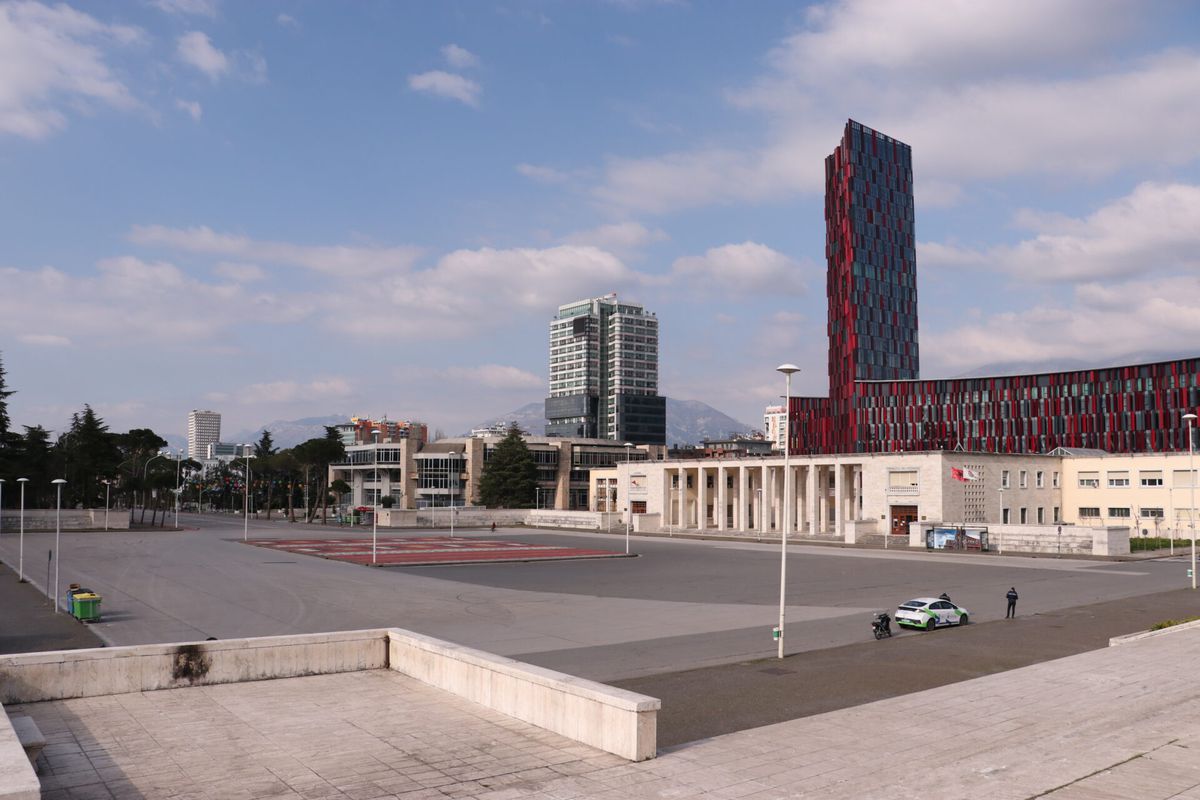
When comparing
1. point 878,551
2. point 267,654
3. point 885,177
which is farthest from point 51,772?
point 885,177

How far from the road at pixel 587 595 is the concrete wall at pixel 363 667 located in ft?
21.5

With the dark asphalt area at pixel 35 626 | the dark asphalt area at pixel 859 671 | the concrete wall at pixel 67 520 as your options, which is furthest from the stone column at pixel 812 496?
the concrete wall at pixel 67 520

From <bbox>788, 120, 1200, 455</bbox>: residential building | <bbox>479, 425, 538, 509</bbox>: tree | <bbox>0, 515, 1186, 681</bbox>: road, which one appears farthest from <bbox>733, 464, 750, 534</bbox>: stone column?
<bbox>479, 425, 538, 509</bbox>: tree

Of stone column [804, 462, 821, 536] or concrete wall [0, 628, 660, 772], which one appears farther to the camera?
stone column [804, 462, 821, 536]

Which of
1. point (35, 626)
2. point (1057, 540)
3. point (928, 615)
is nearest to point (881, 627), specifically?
point (928, 615)

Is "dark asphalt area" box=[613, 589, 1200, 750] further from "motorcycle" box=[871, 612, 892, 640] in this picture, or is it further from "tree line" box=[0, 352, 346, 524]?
"tree line" box=[0, 352, 346, 524]

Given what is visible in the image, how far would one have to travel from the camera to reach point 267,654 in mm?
17641

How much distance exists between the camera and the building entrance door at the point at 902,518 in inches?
3324

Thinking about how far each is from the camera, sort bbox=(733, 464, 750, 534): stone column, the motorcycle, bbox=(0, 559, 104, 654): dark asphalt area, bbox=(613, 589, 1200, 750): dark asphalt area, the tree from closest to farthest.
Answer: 1. bbox=(613, 589, 1200, 750): dark asphalt area
2. the motorcycle
3. bbox=(0, 559, 104, 654): dark asphalt area
4. bbox=(733, 464, 750, 534): stone column
5. the tree

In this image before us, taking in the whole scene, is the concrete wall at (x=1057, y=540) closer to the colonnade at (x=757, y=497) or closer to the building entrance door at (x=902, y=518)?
the building entrance door at (x=902, y=518)

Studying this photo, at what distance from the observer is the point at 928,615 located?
106 feet

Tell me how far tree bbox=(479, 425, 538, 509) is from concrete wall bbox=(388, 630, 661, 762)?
122366mm

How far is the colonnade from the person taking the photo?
95.8 m

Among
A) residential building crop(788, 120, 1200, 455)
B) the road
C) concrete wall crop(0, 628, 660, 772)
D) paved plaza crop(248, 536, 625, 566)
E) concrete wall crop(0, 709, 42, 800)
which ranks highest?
residential building crop(788, 120, 1200, 455)
